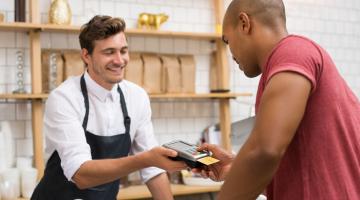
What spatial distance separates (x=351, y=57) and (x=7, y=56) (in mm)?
3033

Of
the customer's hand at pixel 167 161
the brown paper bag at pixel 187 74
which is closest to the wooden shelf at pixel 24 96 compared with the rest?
the brown paper bag at pixel 187 74

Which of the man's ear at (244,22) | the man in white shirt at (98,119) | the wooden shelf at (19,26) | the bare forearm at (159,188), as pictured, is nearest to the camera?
the man's ear at (244,22)

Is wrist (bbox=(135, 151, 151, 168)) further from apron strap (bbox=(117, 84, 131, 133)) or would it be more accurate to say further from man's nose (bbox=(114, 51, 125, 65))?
man's nose (bbox=(114, 51, 125, 65))

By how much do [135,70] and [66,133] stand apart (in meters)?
1.46

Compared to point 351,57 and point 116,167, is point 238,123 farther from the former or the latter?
point 116,167

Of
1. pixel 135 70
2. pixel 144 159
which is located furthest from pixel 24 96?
pixel 144 159

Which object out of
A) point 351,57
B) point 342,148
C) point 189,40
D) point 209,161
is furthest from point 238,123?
point 342,148

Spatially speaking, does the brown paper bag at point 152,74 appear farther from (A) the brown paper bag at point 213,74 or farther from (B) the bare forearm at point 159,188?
(B) the bare forearm at point 159,188

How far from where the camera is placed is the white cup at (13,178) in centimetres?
310

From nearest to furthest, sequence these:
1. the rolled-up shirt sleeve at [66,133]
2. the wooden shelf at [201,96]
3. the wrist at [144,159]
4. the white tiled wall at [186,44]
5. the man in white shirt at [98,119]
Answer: the wrist at [144,159], the rolled-up shirt sleeve at [66,133], the man in white shirt at [98,119], the white tiled wall at [186,44], the wooden shelf at [201,96]

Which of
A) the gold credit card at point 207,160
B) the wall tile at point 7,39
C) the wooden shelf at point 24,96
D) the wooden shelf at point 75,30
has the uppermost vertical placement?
the wooden shelf at point 75,30

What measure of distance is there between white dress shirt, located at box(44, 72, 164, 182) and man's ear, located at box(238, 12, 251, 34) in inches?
44.0

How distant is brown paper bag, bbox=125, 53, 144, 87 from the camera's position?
363 centimetres

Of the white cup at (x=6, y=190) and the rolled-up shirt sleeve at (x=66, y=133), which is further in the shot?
the white cup at (x=6, y=190)
